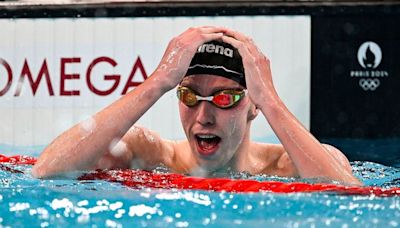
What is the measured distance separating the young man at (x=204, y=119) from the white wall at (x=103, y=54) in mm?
3171

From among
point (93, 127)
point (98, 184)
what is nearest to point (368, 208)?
point (98, 184)

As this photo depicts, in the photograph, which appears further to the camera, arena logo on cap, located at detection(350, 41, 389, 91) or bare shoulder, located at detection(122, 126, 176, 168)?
arena logo on cap, located at detection(350, 41, 389, 91)

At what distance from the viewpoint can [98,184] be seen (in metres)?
2.84

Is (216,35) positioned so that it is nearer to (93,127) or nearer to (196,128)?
(196,128)

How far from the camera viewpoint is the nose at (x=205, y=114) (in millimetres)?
3174

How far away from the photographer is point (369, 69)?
6785mm

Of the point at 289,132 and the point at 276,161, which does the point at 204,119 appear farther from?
the point at 276,161

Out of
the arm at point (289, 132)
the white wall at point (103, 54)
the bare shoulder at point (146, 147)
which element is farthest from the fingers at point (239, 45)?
the white wall at point (103, 54)

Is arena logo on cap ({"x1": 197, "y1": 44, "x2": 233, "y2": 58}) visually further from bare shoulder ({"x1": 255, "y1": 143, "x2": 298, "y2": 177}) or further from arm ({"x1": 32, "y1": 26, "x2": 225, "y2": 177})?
bare shoulder ({"x1": 255, "y1": 143, "x2": 298, "y2": 177})

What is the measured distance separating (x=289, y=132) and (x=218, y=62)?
0.42 meters

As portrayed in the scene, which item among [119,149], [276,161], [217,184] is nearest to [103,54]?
[276,161]

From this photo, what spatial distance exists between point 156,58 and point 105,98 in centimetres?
Answer: 55

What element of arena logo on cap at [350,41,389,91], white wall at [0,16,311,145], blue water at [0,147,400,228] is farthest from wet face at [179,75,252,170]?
arena logo on cap at [350,41,389,91]

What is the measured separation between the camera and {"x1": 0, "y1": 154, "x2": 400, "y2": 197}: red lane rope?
2.57 metres
